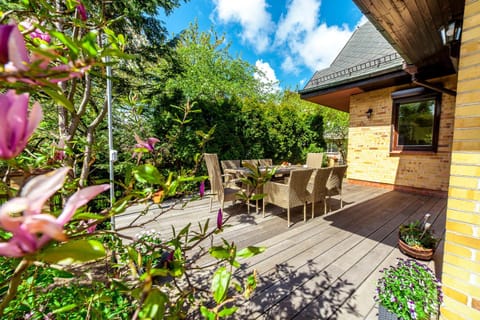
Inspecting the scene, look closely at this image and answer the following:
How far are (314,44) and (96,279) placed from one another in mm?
21473

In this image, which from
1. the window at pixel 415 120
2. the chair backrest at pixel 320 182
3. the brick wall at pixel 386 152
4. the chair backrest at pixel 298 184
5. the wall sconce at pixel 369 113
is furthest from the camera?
the wall sconce at pixel 369 113

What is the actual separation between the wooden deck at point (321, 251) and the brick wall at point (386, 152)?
802 millimetres

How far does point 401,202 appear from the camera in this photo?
439 centimetres

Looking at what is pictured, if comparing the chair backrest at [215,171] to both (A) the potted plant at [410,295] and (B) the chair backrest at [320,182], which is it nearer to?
(B) the chair backrest at [320,182]

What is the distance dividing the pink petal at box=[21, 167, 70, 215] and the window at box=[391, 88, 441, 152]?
6851mm

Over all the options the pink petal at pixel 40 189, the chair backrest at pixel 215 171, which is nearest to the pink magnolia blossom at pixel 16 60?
the pink petal at pixel 40 189

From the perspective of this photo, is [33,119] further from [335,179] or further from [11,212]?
[335,179]

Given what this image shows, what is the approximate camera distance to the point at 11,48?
11.4 inches

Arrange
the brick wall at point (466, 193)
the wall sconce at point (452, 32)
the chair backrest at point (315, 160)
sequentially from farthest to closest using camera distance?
the chair backrest at point (315, 160) → the wall sconce at point (452, 32) → the brick wall at point (466, 193)

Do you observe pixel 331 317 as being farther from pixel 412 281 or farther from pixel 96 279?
pixel 96 279

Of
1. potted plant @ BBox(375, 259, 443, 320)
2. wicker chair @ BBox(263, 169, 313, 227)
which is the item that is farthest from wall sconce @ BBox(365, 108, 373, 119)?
potted plant @ BBox(375, 259, 443, 320)

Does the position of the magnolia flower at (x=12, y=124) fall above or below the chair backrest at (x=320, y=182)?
above

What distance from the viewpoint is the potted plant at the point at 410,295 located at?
1270mm

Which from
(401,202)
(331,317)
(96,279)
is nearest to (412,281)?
(331,317)
